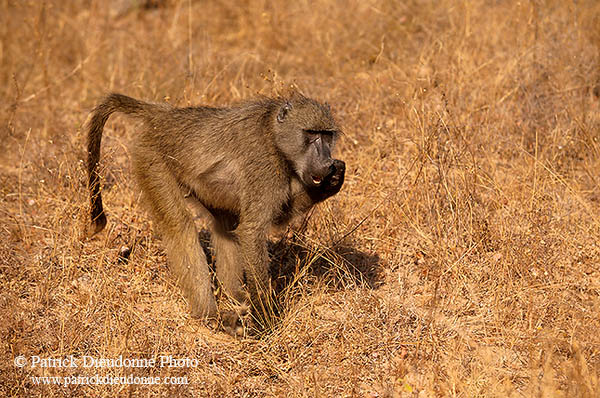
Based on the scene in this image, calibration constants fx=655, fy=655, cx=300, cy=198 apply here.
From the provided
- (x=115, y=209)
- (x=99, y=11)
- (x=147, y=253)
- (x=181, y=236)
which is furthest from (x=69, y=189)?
(x=99, y=11)

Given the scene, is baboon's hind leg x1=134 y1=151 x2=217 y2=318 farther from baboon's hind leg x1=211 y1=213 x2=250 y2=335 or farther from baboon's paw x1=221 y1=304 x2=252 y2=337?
baboon's hind leg x1=211 y1=213 x2=250 y2=335

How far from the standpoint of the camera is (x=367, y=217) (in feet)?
16.7

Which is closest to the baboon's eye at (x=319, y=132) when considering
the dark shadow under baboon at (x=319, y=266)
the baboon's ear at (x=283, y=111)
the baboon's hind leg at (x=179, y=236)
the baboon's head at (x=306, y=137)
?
the baboon's head at (x=306, y=137)

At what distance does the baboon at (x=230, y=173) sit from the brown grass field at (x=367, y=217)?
0.30m

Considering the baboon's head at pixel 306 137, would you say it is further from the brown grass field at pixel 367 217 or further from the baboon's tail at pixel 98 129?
the baboon's tail at pixel 98 129

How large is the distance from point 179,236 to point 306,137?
1.09m

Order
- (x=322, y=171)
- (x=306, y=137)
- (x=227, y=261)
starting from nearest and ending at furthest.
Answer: (x=322, y=171), (x=306, y=137), (x=227, y=261)

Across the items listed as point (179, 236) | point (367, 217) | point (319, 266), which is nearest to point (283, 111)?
point (179, 236)

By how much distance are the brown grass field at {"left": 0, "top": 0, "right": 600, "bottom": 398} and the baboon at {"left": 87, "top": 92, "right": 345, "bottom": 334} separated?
30 cm

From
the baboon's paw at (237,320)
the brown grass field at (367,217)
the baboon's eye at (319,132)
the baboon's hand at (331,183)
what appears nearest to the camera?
the brown grass field at (367,217)

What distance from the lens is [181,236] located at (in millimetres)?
4414

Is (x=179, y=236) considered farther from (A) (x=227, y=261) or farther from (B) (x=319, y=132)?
(B) (x=319, y=132)

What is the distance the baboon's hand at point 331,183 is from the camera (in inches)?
162

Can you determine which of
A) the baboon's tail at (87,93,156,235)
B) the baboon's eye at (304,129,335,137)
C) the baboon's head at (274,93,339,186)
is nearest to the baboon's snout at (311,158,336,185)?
the baboon's head at (274,93,339,186)
